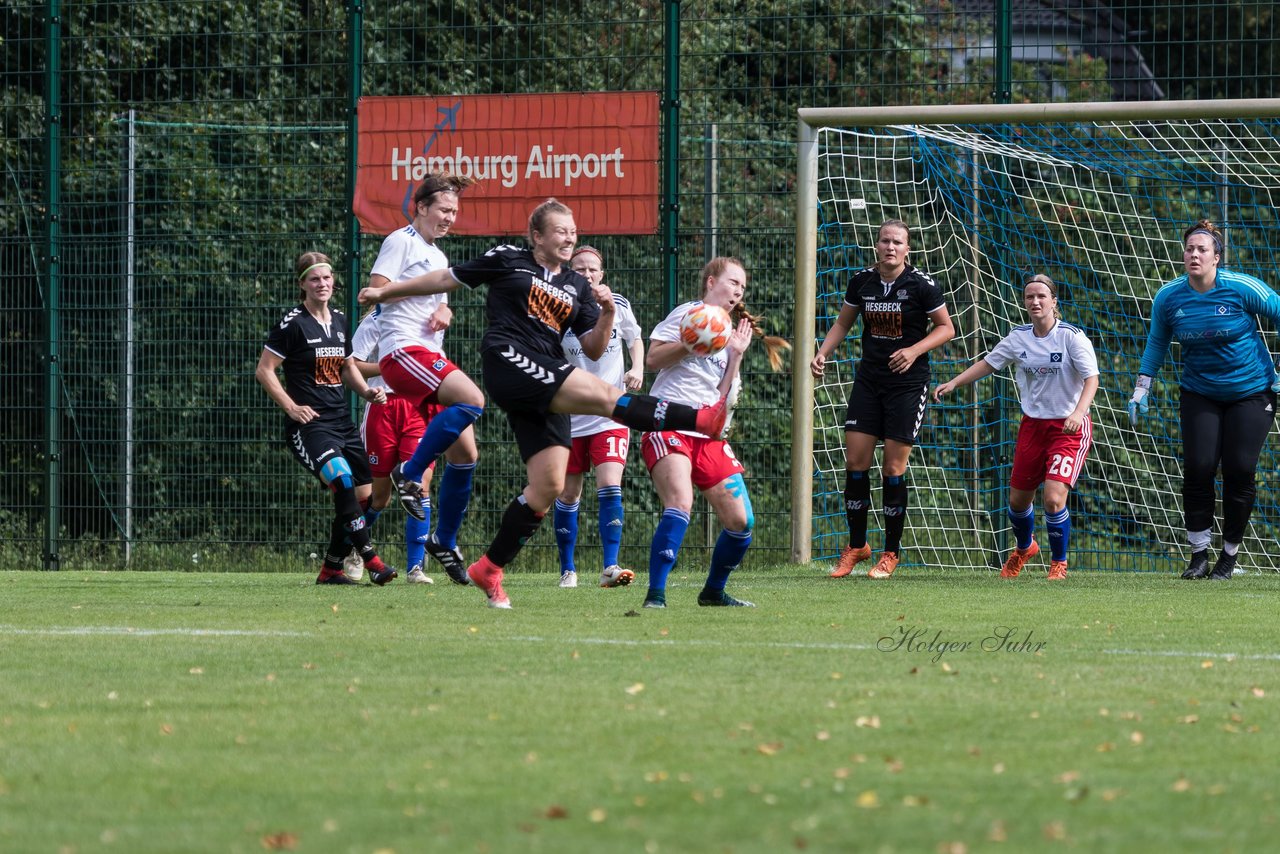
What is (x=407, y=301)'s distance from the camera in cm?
933

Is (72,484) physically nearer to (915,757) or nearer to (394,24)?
(394,24)

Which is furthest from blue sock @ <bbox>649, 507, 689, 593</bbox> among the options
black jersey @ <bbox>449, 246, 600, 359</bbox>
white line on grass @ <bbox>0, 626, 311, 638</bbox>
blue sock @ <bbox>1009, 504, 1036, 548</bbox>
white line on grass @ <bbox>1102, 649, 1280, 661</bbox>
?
blue sock @ <bbox>1009, 504, 1036, 548</bbox>

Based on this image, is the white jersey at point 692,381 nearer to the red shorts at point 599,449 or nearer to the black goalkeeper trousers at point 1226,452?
the red shorts at point 599,449

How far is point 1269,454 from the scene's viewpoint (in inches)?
483

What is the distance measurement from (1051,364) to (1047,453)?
0.54 metres

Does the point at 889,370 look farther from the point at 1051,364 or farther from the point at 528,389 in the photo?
the point at 528,389

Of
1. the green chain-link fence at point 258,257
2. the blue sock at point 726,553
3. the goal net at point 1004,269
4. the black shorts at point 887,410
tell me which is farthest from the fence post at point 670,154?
the blue sock at point 726,553

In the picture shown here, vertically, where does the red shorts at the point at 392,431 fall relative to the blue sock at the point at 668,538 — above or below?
above

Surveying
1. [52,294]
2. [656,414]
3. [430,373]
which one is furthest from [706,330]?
[52,294]

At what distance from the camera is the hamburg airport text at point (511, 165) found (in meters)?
12.2

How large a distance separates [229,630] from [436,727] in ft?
9.05

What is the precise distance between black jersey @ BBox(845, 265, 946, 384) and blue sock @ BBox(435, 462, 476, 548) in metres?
3.34

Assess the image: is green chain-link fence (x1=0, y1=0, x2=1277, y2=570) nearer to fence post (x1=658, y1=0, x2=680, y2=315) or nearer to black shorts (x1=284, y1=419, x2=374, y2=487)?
fence post (x1=658, y1=0, x2=680, y2=315)

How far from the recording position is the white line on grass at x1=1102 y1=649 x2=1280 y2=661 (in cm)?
604
